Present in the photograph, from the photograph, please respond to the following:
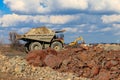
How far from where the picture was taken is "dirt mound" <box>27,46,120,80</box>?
798 inches

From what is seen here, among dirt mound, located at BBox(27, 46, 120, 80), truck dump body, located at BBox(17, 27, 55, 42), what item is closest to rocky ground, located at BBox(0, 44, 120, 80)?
dirt mound, located at BBox(27, 46, 120, 80)

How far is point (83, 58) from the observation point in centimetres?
2203

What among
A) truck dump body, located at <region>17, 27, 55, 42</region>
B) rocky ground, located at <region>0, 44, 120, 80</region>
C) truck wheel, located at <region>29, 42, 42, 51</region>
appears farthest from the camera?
truck wheel, located at <region>29, 42, 42, 51</region>

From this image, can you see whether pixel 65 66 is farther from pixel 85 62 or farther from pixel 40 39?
pixel 40 39

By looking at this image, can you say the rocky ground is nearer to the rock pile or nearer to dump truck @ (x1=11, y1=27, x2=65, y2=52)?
the rock pile

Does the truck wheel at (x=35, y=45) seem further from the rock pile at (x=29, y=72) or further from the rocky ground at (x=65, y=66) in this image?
the rock pile at (x=29, y=72)

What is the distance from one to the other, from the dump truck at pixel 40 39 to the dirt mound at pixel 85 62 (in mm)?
15521

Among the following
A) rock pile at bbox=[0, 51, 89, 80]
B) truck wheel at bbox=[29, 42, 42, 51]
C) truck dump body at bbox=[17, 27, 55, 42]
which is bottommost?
truck wheel at bbox=[29, 42, 42, 51]

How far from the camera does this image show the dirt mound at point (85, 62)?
798 inches

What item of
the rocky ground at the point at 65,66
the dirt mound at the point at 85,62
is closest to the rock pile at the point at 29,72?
the rocky ground at the point at 65,66

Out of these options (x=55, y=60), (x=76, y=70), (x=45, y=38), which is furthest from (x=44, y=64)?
(x=45, y=38)

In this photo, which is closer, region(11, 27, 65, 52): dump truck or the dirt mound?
the dirt mound

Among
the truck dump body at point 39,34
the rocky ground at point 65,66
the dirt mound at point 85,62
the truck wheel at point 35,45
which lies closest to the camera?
the rocky ground at point 65,66

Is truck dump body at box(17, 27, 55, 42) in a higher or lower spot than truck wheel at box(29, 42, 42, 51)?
higher
